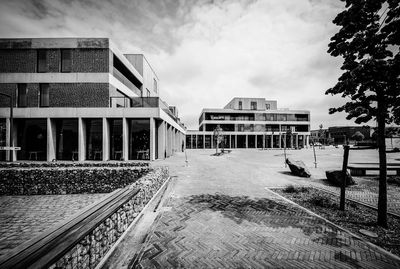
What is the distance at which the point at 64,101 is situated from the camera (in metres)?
16.4

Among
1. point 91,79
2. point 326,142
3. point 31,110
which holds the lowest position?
point 326,142

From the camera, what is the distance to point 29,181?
29.1ft

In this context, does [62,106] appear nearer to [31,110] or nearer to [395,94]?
[31,110]

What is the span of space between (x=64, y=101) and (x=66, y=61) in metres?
3.93

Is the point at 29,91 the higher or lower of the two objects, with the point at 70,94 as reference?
higher

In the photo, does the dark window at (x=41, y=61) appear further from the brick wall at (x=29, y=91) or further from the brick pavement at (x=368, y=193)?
the brick pavement at (x=368, y=193)

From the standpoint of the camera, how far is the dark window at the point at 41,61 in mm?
16469

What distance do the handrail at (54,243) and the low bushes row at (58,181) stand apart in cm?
630

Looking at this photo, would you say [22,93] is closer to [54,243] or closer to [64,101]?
[64,101]

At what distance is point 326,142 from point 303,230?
108m

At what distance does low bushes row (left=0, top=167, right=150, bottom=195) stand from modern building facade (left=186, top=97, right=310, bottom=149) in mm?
45186

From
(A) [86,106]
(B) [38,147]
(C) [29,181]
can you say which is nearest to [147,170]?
(C) [29,181]

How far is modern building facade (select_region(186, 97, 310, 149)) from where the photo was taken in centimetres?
5394

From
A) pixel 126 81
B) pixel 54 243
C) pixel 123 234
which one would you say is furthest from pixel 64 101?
pixel 54 243
